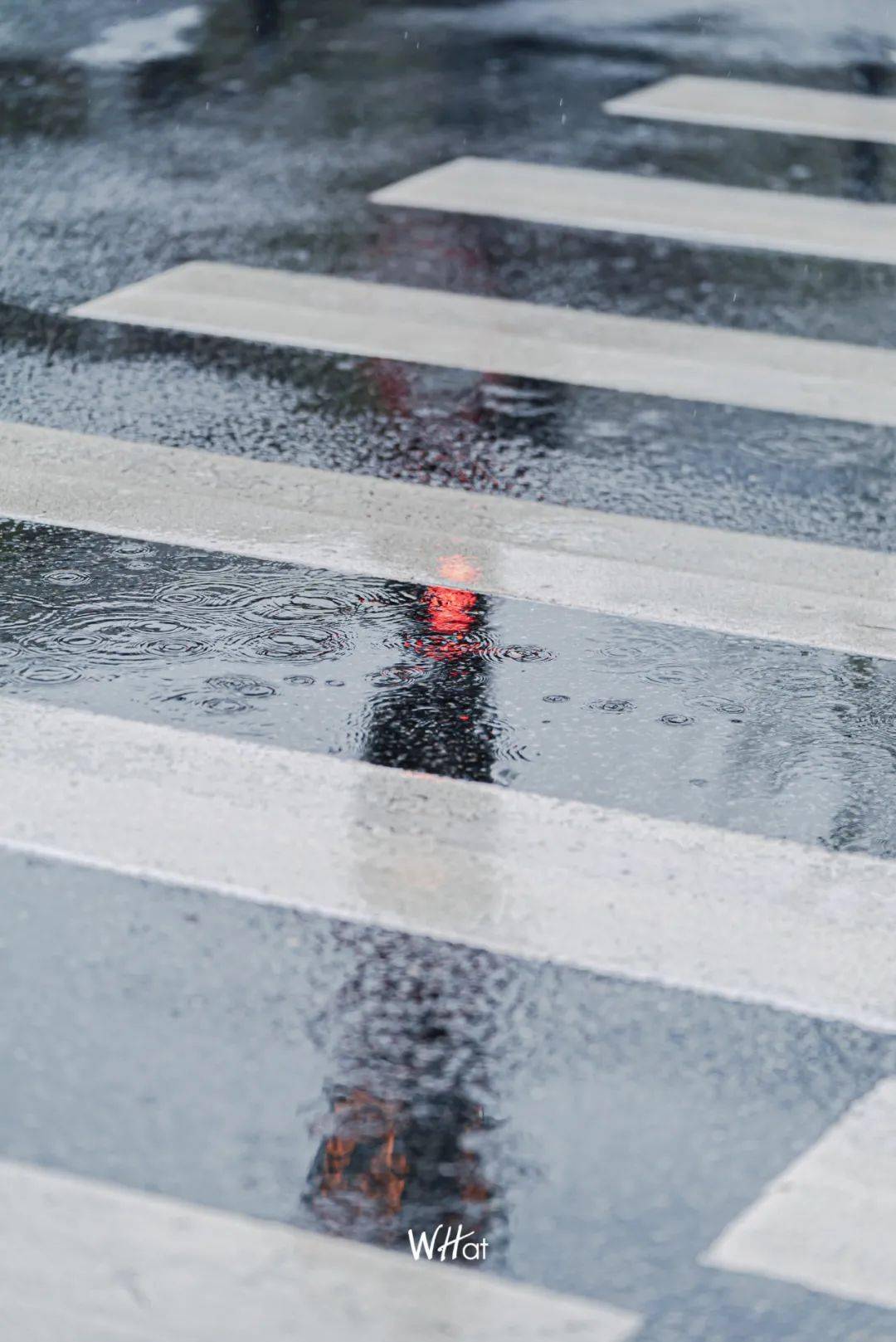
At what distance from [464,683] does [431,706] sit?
0.49ft

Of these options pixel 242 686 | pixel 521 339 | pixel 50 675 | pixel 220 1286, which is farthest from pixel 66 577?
pixel 220 1286

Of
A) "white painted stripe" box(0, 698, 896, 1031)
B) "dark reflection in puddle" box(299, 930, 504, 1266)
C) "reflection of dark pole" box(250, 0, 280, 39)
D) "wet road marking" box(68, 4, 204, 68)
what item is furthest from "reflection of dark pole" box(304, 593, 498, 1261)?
"reflection of dark pole" box(250, 0, 280, 39)

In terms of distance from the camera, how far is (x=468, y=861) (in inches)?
153

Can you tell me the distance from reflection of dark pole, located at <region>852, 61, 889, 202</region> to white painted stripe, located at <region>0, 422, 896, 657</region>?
13.3 feet

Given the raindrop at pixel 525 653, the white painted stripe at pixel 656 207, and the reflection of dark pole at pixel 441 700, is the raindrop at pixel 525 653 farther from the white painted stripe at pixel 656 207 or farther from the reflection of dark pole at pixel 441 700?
the white painted stripe at pixel 656 207

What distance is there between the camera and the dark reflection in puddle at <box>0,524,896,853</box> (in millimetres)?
4273

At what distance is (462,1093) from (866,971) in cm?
75

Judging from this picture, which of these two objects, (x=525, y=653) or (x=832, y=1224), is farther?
(x=525, y=653)

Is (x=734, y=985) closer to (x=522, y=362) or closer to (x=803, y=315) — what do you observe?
(x=522, y=362)

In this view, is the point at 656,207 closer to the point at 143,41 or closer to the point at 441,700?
the point at 143,41

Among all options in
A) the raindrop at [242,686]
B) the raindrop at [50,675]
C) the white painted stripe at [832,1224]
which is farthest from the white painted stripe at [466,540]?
the white painted stripe at [832,1224]

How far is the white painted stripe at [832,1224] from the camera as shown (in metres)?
2.90

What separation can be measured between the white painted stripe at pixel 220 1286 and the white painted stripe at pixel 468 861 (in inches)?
32.0

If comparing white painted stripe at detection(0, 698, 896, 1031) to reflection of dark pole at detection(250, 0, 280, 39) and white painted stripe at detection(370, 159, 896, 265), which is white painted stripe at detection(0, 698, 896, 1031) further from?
reflection of dark pole at detection(250, 0, 280, 39)
